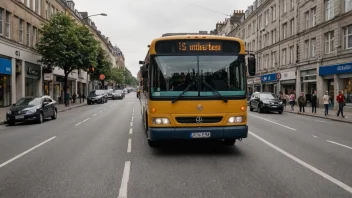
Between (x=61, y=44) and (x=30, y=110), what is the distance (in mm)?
17065

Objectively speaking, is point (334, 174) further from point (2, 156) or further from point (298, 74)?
point (298, 74)

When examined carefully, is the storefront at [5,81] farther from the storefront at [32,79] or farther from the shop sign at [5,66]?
the storefront at [32,79]

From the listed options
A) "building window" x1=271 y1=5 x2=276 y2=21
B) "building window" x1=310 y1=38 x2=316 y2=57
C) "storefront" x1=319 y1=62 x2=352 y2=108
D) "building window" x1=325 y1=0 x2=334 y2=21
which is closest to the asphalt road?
"storefront" x1=319 y1=62 x2=352 y2=108

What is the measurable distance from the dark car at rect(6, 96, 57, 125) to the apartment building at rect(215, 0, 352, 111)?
2144cm

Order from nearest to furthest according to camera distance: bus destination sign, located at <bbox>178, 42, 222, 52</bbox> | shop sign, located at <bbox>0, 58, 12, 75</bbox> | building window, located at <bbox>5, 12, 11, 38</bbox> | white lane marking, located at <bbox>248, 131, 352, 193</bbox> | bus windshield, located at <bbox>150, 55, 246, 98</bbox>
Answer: white lane marking, located at <bbox>248, 131, 352, 193</bbox>
bus windshield, located at <bbox>150, 55, 246, 98</bbox>
bus destination sign, located at <bbox>178, 42, 222, 52</bbox>
shop sign, located at <bbox>0, 58, 12, 75</bbox>
building window, located at <bbox>5, 12, 11, 38</bbox>

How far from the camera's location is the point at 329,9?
3061 centimetres

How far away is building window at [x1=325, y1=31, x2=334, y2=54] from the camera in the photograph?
99.4 ft

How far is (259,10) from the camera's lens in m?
51.2

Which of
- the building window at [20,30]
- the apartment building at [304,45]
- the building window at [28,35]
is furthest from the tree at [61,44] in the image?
the apartment building at [304,45]

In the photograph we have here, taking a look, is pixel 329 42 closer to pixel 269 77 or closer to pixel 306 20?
pixel 306 20

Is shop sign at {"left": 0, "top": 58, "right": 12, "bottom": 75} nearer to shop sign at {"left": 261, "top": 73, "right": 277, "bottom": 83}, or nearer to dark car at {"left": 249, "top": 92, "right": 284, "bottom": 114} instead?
dark car at {"left": 249, "top": 92, "right": 284, "bottom": 114}

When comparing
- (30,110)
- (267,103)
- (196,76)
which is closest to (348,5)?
(267,103)

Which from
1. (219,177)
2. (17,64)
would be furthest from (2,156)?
(17,64)

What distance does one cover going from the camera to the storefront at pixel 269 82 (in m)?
45.1
